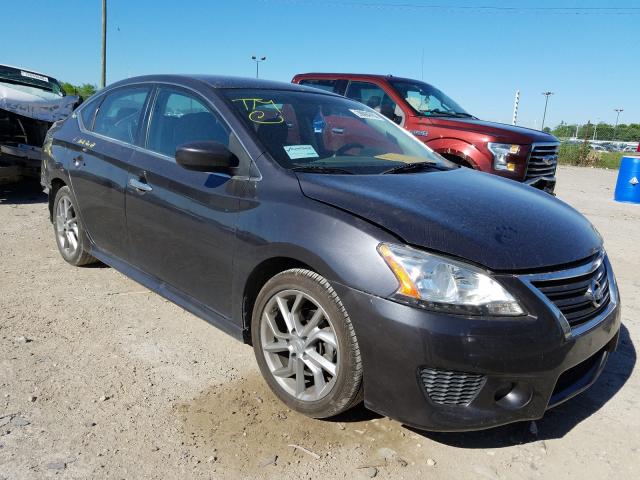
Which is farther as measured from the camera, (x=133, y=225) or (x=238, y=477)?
(x=133, y=225)

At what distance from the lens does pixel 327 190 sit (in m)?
2.65

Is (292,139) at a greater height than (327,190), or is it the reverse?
(292,139)

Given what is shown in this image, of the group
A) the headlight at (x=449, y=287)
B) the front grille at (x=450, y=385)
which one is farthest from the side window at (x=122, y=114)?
the front grille at (x=450, y=385)

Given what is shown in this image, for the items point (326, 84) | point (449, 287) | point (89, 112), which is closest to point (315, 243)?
point (449, 287)

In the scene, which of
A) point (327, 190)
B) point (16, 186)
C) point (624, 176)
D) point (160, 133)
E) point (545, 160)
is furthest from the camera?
point (624, 176)

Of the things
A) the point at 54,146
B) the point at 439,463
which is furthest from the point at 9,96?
the point at 439,463

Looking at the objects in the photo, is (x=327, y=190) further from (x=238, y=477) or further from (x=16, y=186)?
(x=16, y=186)

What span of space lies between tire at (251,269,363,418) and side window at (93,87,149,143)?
182 centimetres

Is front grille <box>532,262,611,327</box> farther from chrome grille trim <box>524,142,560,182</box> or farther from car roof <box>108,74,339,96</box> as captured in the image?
chrome grille trim <box>524,142,560,182</box>

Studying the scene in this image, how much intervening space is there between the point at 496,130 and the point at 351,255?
505 centimetres

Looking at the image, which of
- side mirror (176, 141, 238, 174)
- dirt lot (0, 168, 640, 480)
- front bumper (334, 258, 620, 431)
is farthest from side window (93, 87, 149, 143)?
front bumper (334, 258, 620, 431)

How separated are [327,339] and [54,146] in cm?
356

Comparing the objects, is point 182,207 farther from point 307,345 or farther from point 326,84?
point 326,84

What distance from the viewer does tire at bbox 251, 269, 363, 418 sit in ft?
7.93
